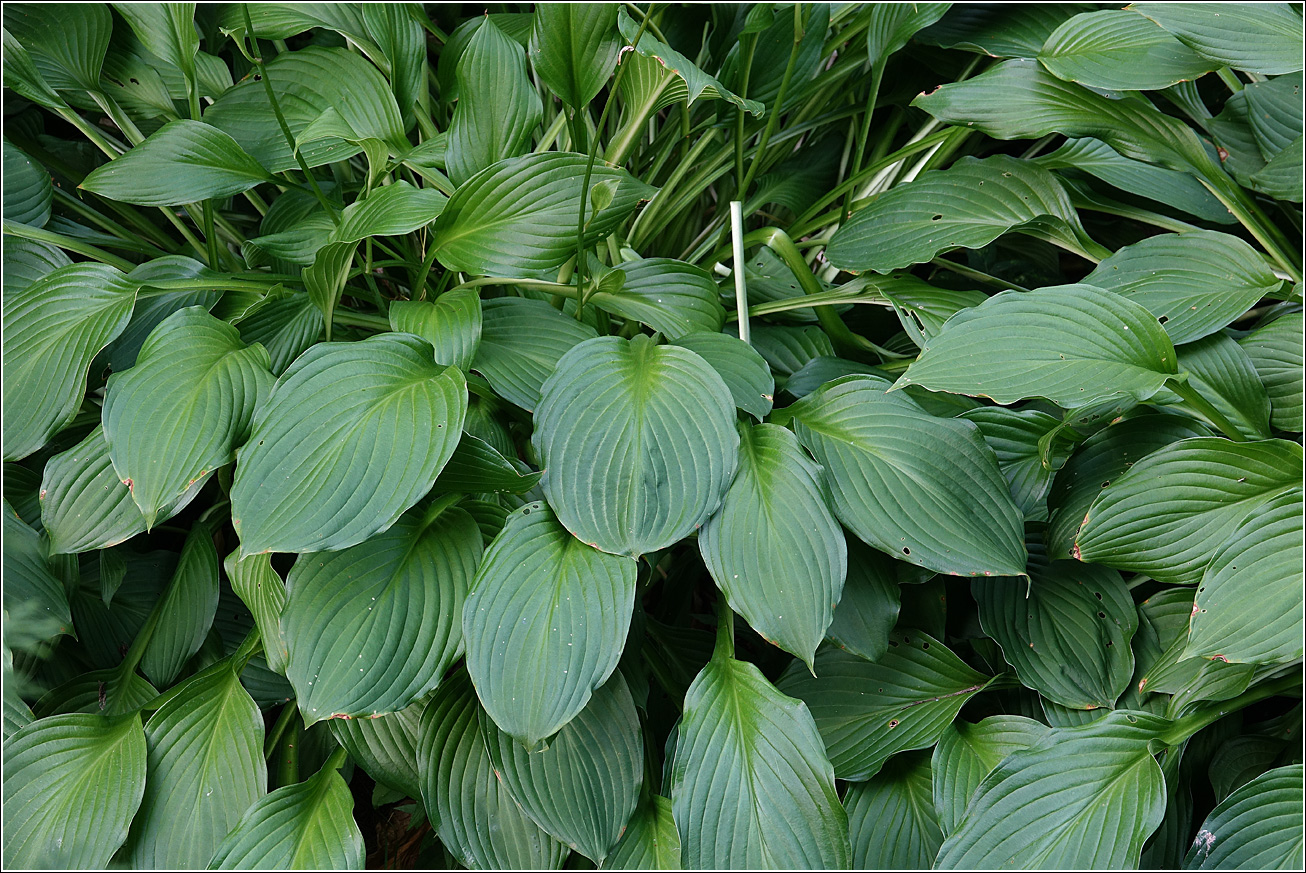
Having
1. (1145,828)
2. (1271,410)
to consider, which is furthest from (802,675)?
(1271,410)

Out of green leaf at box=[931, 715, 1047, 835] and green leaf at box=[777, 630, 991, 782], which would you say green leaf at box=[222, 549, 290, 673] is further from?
green leaf at box=[931, 715, 1047, 835]

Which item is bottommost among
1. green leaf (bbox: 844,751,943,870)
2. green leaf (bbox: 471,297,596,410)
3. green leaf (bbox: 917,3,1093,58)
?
green leaf (bbox: 844,751,943,870)

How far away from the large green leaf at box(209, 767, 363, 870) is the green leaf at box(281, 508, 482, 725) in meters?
0.13

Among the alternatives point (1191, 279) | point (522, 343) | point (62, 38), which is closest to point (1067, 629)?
point (1191, 279)

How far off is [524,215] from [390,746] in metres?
0.58

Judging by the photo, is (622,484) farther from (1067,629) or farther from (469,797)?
(1067,629)

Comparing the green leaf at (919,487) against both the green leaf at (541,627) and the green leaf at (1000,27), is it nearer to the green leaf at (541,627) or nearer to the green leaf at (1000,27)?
the green leaf at (541,627)

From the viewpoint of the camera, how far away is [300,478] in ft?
2.40

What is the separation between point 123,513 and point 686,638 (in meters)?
0.61

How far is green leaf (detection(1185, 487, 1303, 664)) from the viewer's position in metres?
0.73

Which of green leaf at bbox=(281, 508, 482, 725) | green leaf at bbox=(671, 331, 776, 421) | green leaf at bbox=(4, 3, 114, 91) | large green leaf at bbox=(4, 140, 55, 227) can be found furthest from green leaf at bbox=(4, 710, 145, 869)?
green leaf at bbox=(4, 3, 114, 91)

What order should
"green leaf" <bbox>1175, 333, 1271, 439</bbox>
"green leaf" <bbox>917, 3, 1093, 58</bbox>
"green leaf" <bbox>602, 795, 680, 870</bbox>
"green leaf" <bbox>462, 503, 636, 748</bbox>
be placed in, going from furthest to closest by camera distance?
"green leaf" <bbox>917, 3, 1093, 58</bbox> → "green leaf" <bbox>1175, 333, 1271, 439</bbox> → "green leaf" <bbox>602, 795, 680, 870</bbox> → "green leaf" <bbox>462, 503, 636, 748</bbox>

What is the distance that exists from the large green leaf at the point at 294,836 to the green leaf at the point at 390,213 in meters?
0.55

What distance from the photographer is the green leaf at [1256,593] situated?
2.38ft
